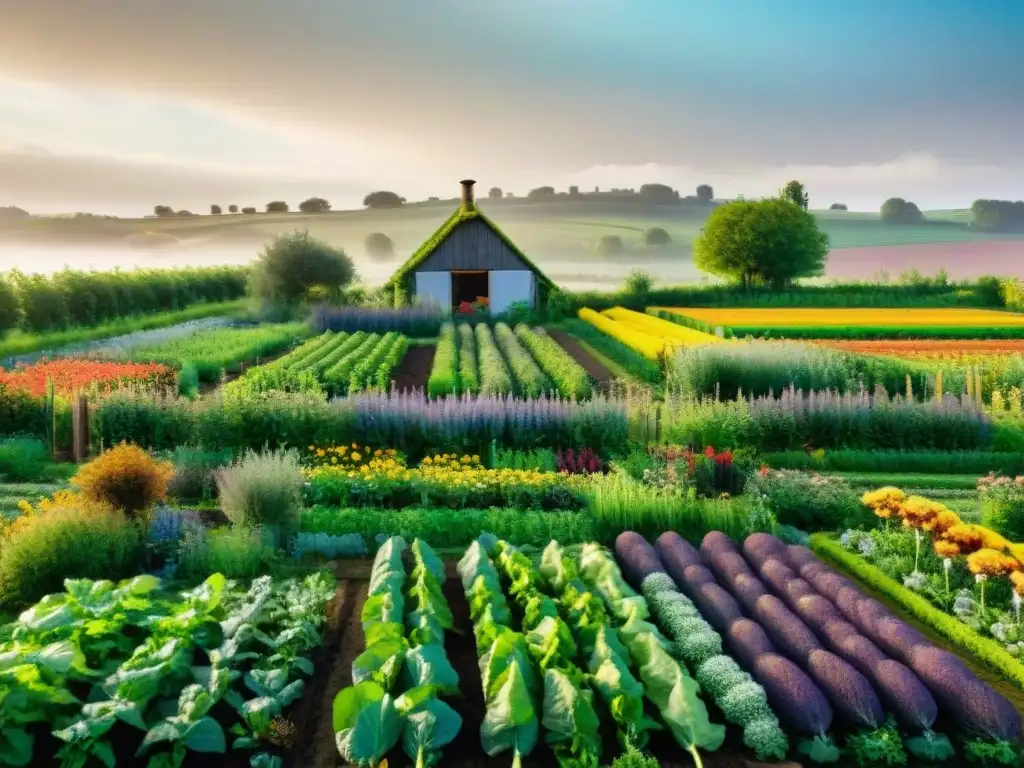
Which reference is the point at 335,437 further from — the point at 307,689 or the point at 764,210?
the point at 764,210

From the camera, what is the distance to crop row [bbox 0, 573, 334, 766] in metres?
5.62

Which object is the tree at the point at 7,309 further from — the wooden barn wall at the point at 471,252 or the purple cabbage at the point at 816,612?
the purple cabbage at the point at 816,612

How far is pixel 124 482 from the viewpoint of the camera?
30.3 feet

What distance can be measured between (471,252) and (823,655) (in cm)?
3345

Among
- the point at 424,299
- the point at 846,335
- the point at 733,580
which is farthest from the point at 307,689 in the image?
the point at 424,299

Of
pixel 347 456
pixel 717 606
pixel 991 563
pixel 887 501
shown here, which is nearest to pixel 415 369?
pixel 347 456

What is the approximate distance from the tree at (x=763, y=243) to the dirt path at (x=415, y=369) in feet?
105

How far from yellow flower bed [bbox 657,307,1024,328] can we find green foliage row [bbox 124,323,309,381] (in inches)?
560

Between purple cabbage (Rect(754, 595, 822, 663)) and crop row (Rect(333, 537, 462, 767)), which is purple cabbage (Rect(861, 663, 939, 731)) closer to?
purple cabbage (Rect(754, 595, 822, 663))

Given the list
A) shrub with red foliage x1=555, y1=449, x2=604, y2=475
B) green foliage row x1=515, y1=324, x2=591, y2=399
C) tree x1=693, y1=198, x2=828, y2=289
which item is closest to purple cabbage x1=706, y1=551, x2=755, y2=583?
shrub with red foliage x1=555, y1=449, x2=604, y2=475

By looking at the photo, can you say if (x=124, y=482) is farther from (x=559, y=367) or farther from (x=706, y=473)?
(x=559, y=367)

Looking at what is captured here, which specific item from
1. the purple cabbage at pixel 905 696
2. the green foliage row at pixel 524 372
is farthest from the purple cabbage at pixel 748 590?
the green foliage row at pixel 524 372

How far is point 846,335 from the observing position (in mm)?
31719

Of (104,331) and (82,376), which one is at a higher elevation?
(82,376)
